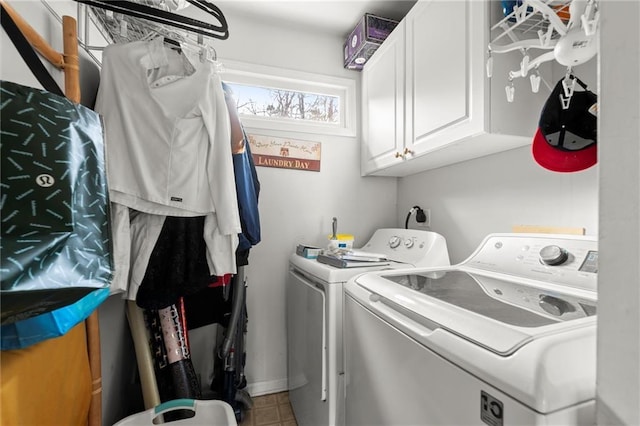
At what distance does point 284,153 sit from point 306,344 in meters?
1.25

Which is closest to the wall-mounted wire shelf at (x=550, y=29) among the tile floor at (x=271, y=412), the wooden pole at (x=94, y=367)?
the wooden pole at (x=94, y=367)

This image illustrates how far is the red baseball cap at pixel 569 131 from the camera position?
0.89 m

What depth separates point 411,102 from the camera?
1500 mm

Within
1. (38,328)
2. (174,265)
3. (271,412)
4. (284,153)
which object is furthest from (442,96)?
(271,412)

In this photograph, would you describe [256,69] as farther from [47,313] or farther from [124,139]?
[47,313]

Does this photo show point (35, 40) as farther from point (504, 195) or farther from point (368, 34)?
point (504, 195)

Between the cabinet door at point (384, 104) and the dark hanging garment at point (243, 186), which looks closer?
the dark hanging garment at point (243, 186)

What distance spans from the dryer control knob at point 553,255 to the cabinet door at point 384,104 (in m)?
0.81

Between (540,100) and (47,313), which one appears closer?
(47,313)

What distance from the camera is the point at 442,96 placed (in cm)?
128

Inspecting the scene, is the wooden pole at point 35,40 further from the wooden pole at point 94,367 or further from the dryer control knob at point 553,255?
the dryer control knob at point 553,255

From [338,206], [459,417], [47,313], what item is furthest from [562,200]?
[47,313]

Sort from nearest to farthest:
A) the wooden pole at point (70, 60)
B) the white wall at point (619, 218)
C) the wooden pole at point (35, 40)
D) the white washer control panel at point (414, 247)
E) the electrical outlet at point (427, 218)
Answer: the white wall at point (619, 218) < the wooden pole at point (35, 40) < the wooden pole at point (70, 60) < the white washer control panel at point (414, 247) < the electrical outlet at point (427, 218)

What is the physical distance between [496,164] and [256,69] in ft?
5.40
